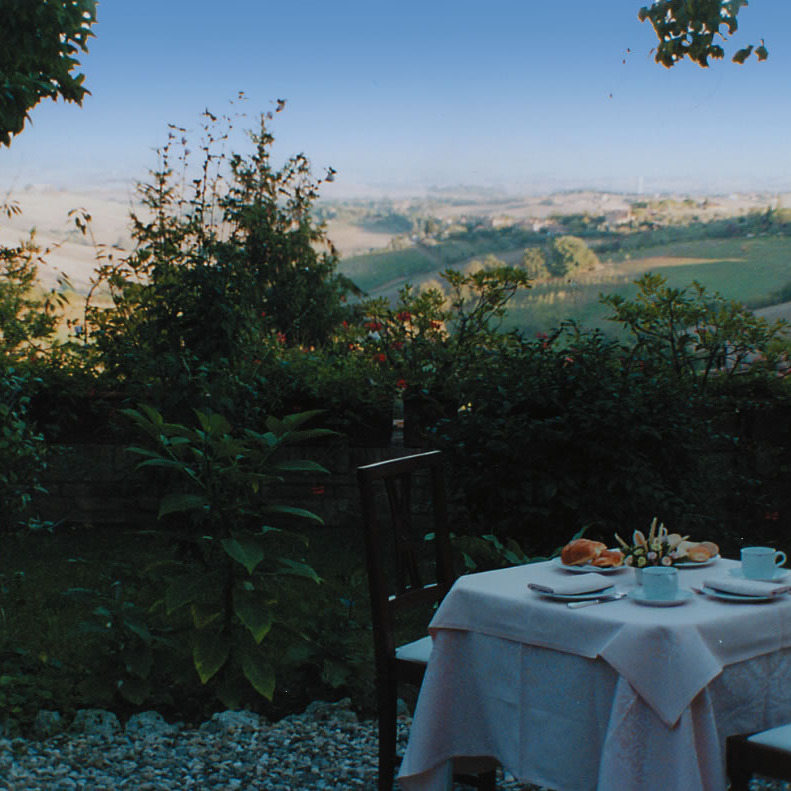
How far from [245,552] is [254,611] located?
0.23 metres

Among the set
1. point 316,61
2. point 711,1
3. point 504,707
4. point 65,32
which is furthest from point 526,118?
point 504,707

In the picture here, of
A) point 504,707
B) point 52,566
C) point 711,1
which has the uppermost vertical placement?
point 711,1

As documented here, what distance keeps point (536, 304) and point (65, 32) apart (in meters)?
3.75

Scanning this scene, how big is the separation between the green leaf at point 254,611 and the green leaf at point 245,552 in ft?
0.50

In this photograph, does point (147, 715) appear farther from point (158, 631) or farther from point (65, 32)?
point (65, 32)

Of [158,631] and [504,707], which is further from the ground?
[504,707]

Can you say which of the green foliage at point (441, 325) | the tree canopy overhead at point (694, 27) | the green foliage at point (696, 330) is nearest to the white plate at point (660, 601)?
the tree canopy overhead at point (694, 27)

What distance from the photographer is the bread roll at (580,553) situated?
2.68 m

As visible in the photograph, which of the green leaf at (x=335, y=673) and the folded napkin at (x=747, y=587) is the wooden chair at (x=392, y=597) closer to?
the green leaf at (x=335, y=673)

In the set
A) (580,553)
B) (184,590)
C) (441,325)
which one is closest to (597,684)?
(580,553)

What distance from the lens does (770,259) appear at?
845 centimetres

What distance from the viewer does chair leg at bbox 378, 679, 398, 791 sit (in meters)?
2.77

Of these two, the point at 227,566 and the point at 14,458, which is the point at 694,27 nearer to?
the point at 227,566

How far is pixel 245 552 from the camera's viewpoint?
332 cm
